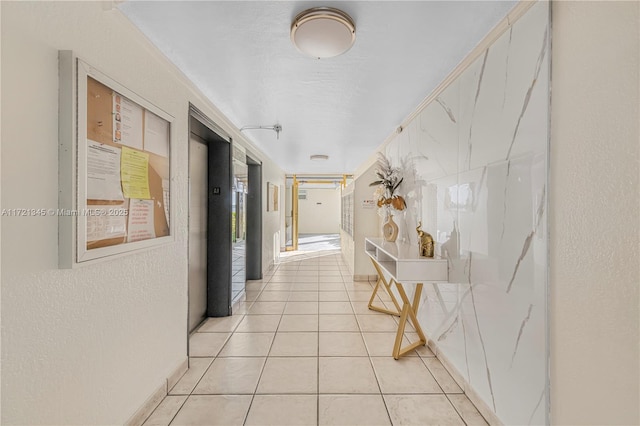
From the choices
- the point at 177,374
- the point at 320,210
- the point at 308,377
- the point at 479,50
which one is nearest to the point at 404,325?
the point at 308,377

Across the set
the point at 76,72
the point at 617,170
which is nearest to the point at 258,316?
the point at 76,72

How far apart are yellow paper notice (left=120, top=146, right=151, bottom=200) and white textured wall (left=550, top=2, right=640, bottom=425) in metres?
2.07

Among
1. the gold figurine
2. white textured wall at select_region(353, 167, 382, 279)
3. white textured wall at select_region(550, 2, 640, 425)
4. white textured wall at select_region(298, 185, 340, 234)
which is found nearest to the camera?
white textured wall at select_region(550, 2, 640, 425)

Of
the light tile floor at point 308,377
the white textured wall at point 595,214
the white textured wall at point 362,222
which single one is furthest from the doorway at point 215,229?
the white textured wall at point 595,214

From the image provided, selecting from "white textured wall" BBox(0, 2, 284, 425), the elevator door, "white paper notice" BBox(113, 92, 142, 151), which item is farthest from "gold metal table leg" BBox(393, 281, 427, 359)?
"white paper notice" BBox(113, 92, 142, 151)

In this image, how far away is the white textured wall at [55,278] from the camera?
0.95 meters

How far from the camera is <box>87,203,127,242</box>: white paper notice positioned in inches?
48.2

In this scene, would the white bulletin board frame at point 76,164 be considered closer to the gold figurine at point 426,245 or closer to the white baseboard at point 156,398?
the white baseboard at point 156,398

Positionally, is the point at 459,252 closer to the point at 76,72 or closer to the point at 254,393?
the point at 254,393

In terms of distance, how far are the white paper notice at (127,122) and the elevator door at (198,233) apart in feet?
4.28

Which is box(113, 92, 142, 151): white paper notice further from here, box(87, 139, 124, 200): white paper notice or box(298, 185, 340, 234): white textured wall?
box(298, 185, 340, 234): white textured wall

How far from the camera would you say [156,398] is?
1.78m

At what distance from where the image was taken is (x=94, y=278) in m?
1.29

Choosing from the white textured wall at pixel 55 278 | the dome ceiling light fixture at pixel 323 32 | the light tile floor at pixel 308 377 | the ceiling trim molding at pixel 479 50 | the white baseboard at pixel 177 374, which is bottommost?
the light tile floor at pixel 308 377
